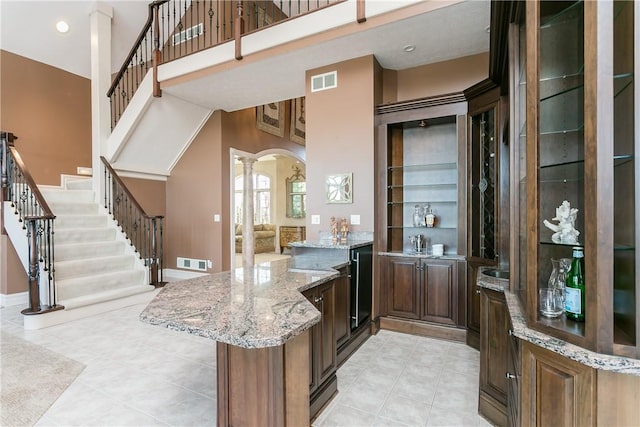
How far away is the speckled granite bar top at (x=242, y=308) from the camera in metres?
1.13

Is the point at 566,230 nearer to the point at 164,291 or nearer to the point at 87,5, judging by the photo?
the point at 164,291

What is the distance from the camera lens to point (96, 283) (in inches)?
169

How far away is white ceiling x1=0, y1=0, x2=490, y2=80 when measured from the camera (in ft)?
10.2

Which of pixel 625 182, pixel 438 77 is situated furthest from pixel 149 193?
pixel 625 182

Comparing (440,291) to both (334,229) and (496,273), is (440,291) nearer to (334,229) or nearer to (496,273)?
(496,273)

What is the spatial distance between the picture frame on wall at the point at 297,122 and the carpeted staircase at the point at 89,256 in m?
4.54

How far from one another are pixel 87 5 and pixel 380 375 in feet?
22.9

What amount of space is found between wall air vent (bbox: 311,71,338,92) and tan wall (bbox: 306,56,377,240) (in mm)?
49

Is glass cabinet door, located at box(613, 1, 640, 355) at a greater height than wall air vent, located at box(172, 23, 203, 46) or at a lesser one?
lesser

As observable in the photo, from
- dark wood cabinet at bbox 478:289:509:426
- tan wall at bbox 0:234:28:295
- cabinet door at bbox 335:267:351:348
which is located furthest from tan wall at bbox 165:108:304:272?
dark wood cabinet at bbox 478:289:509:426

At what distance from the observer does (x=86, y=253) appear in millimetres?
4562

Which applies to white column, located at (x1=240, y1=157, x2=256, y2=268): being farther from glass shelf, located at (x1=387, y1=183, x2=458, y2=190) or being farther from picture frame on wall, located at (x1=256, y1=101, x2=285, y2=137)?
glass shelf, located at (x1=387, y1=183, x2=458, y2=190)

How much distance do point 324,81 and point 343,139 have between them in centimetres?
80

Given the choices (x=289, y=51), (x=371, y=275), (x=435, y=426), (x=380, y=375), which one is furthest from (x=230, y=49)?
(x=435, y=426)
